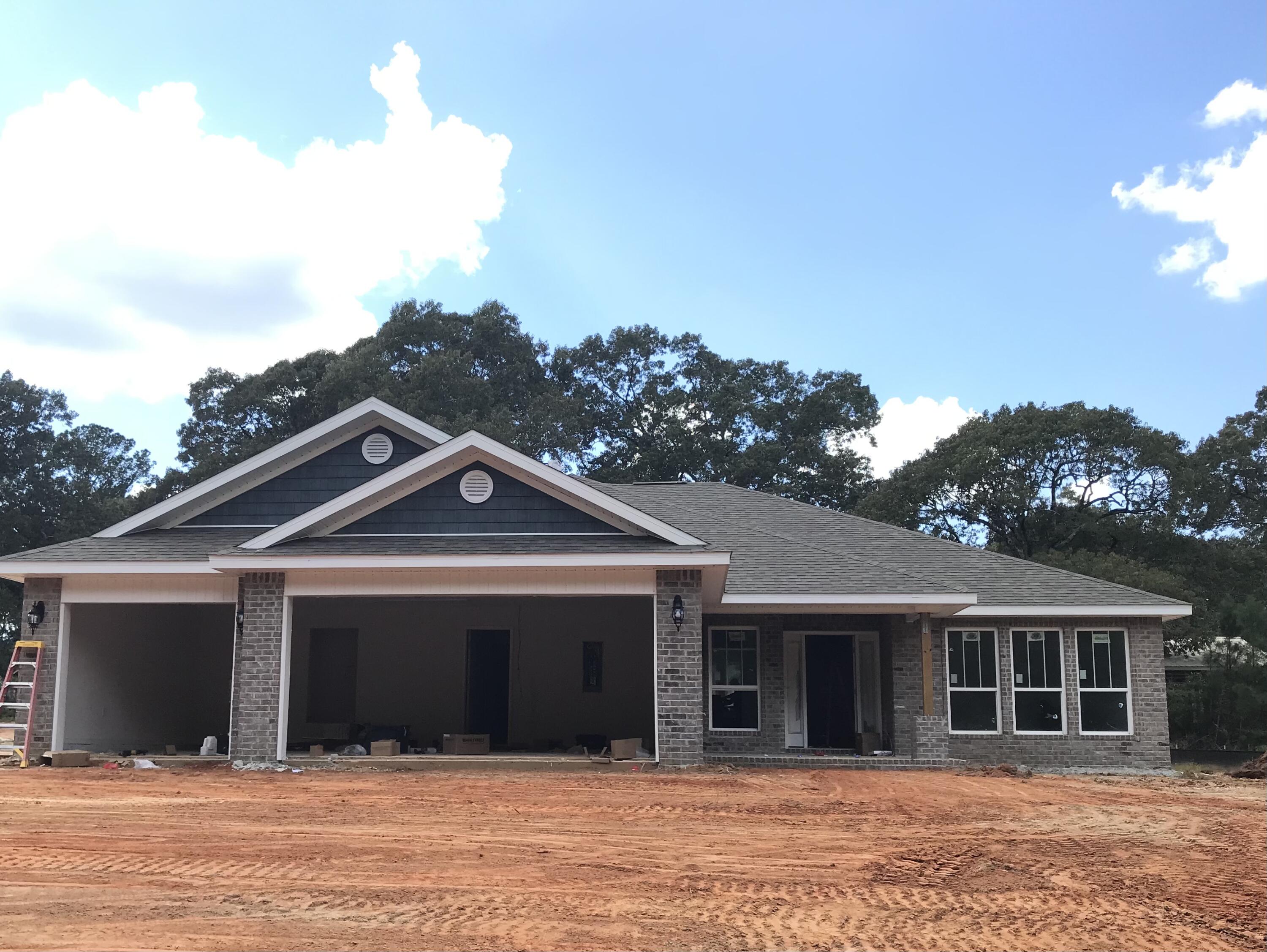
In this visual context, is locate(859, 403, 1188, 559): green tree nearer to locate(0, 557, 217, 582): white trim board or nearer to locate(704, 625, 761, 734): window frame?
locate(704, 625, 761, 734): window frame

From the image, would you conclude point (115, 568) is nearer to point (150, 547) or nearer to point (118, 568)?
point (118, 568)

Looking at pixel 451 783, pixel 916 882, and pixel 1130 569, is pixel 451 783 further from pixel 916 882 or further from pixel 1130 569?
pixel 1130 569

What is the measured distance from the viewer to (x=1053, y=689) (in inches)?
688

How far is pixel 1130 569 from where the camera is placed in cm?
2827

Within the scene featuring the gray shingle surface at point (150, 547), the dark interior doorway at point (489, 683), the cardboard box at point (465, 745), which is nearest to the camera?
the gray shingle surface at point (150, 547)

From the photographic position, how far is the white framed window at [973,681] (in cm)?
1744

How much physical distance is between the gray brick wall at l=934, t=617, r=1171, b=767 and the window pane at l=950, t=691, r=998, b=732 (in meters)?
0.14

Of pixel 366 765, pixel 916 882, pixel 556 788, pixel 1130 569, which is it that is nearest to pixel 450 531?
pixel 366 765

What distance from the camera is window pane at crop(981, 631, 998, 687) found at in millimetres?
17516

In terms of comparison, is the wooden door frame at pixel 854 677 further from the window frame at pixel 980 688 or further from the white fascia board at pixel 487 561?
the white fascia board at pixel 487 561

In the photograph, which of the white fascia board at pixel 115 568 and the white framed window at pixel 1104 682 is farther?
the white framed window at pixel 1104 682

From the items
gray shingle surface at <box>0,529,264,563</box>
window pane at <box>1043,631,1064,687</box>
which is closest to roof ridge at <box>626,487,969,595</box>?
window pane at <box>1043,631,1064,687</box>

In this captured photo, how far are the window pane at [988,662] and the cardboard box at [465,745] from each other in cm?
775

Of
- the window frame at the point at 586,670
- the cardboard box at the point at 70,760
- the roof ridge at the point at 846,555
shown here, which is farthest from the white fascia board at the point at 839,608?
the cardboard box at the point at 70,760
